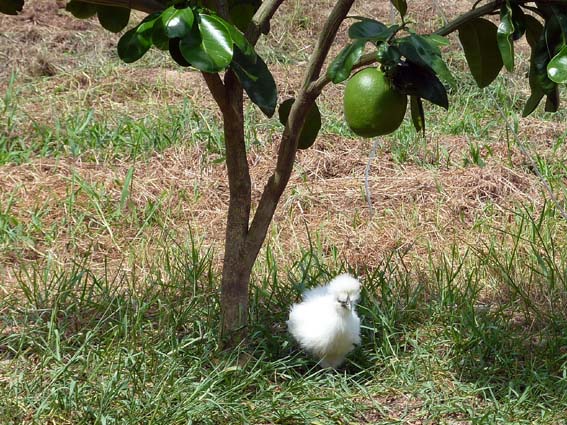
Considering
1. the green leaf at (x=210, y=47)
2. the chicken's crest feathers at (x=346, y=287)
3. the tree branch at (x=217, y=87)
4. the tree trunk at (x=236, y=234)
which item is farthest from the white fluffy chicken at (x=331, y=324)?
the green leaf at (x=210, y=47)

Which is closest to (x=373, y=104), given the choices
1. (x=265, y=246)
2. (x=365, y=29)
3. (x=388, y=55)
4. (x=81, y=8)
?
(x=388, y=55)

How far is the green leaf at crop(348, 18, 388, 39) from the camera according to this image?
2.64 metres

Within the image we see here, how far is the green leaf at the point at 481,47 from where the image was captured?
305 cm

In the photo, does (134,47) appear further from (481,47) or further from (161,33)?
(481,47)

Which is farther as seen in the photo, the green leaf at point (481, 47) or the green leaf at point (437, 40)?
the green leaf at point (481, 47)

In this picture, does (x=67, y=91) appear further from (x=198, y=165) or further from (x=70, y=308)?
(x=70, y=308)

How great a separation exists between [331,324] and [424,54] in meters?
1.27

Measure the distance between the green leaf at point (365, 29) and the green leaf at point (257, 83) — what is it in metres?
0.28

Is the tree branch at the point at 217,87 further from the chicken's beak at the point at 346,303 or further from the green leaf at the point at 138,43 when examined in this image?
the chicken's beak at the point at 346,303

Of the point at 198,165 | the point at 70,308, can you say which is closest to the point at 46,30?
the point at 198,165

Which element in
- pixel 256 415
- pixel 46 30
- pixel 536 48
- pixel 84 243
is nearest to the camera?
pixel 536 48

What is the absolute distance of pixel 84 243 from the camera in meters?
4.93

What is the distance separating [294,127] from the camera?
3148 mm

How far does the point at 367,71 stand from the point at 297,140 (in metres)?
0.59
